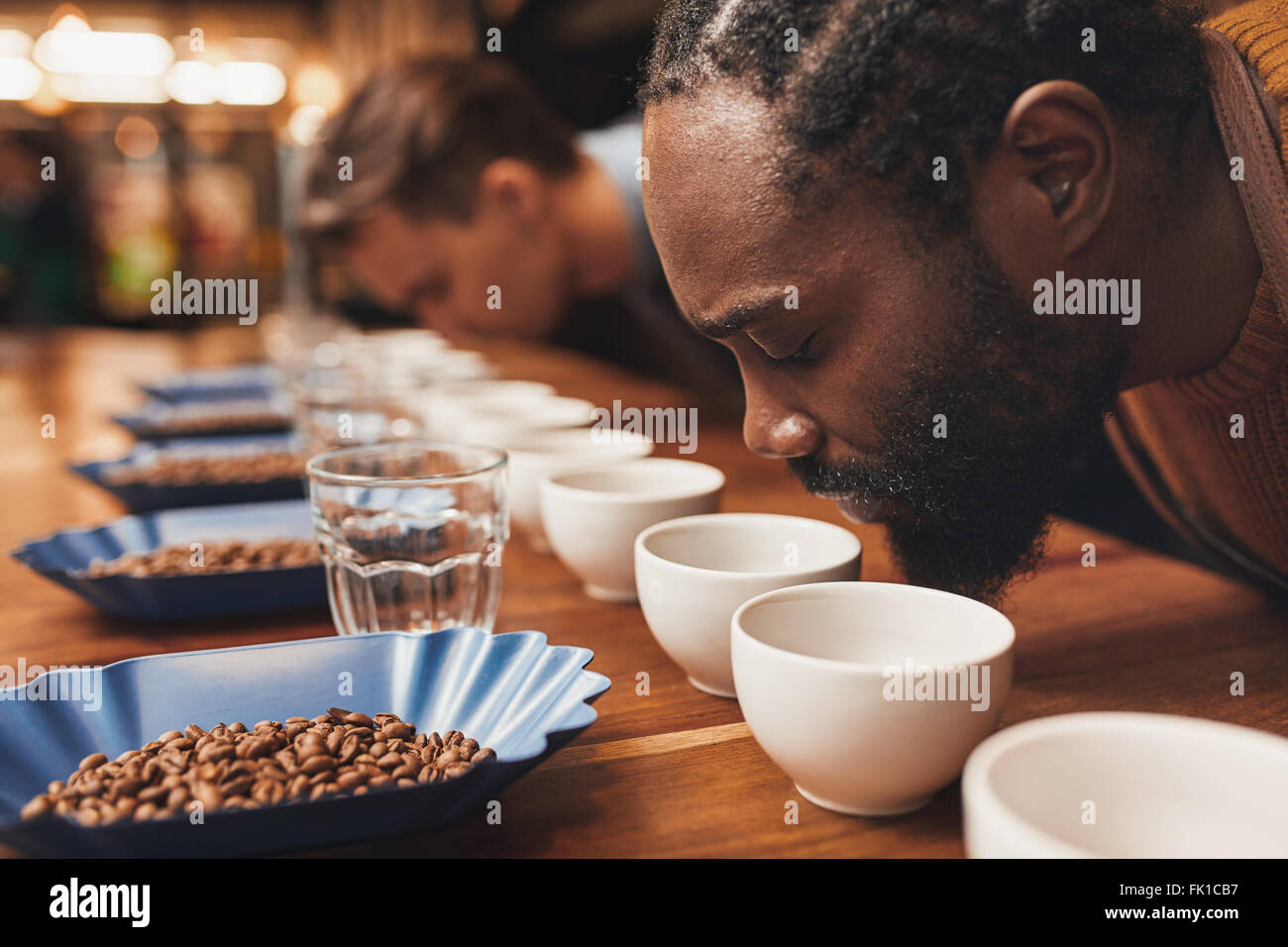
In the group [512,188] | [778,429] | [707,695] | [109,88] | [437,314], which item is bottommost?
[707,695]

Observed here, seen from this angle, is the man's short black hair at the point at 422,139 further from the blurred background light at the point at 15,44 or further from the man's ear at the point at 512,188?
the blurred background light at the point at 15,44

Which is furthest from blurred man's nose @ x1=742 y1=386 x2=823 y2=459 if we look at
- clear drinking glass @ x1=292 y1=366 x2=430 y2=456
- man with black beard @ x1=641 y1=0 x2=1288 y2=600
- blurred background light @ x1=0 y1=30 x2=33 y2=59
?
blurred background light @ x1=0 y1=30 x2=33 y2=59

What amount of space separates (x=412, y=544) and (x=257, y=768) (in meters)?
0.36

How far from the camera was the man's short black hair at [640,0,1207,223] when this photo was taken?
787mm

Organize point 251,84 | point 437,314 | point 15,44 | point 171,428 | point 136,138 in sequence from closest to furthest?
point 171,428
point 437,314
point 15,44
point 251,84
point 136,138

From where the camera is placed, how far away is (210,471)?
1586 millimetres

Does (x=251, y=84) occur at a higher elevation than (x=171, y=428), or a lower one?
higher

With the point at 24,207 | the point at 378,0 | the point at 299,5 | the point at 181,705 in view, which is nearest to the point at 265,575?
the point at 181,705

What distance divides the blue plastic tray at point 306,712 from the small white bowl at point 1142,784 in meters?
0.26

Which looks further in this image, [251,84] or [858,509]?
[251,84]

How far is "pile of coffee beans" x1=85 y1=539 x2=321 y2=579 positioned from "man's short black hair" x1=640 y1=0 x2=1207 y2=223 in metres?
0.64

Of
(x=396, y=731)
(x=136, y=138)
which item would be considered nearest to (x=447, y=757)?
(x=396, y=731)

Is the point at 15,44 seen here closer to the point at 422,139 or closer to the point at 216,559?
the point at 422,139
